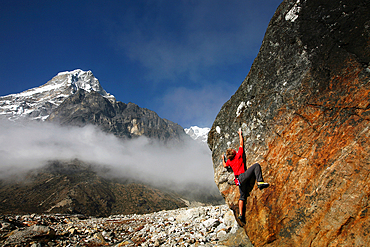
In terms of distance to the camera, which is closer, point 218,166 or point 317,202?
point 317,202

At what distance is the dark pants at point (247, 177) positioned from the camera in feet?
25.6

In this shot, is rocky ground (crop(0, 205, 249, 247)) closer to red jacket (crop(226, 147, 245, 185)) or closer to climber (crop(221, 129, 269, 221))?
climber (crop(221, 129, 269, 221))

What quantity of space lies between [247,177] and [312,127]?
338cm

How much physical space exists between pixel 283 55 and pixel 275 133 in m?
3.58

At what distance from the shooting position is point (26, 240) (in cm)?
1298

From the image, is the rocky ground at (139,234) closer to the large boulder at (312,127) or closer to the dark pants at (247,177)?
the dark pants at (247,177)

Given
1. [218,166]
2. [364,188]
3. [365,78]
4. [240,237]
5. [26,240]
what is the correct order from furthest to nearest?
[26,240] < [218,166] < [240,237] < [365,78] < [364,188]

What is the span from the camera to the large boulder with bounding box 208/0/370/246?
564 cm

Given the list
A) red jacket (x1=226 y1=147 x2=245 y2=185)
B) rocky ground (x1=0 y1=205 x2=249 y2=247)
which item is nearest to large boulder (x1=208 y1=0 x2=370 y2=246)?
red jacket (x1=226 y1=147 x2=245 y2=185)

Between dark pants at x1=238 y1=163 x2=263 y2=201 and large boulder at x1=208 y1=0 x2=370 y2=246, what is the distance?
0.28m

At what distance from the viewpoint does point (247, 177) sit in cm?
800

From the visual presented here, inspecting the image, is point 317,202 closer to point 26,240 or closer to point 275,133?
point 275,133

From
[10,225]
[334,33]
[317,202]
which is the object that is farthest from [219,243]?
[10,225]

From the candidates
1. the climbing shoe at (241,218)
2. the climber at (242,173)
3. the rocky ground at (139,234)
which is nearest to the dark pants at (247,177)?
the climber at (242,173)
